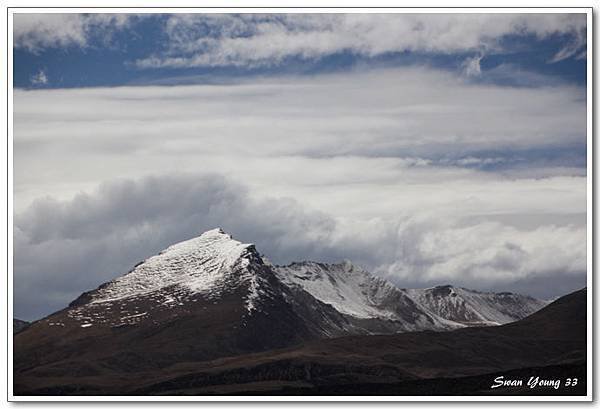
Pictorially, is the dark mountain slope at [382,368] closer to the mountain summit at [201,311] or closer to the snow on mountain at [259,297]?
the mountain summit at [201,311]

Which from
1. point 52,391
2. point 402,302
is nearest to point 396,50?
point 52,391

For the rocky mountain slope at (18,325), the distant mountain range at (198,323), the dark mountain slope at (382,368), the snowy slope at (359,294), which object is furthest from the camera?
the snowy slope at (359,294)

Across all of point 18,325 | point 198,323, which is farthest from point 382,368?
point 18,325

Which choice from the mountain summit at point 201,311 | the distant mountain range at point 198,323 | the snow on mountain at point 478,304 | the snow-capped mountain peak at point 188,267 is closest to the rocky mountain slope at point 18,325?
the distant mountain range at point 198,323

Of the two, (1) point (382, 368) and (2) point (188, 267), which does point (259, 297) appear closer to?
(2) point (188, 267)

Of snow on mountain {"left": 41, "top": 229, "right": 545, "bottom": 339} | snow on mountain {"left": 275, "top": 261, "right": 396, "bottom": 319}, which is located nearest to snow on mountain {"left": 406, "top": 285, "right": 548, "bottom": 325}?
snow on mountain {"left": 41, "top": 229, "right": 545, "bottom": 339}

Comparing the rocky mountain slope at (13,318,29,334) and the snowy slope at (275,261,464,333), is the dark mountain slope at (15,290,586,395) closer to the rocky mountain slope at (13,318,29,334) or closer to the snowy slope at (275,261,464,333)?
the rocky mountain slope at (13,318,29,334)
